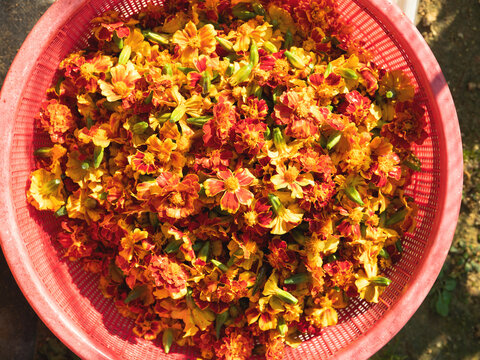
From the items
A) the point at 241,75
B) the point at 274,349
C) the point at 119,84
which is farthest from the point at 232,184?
the point at 274,349

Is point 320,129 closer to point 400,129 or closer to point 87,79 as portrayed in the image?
point 400,129

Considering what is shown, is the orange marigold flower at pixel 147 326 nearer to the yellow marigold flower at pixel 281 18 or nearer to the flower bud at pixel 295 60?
the flower bud at pixel 295 60

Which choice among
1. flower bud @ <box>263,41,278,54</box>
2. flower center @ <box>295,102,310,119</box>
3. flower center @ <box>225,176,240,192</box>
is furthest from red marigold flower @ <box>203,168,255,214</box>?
flower bud @ <box>263,41,278,54</box>

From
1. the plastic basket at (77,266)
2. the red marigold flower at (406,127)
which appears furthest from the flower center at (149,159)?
the red marigold flower at (406,127)

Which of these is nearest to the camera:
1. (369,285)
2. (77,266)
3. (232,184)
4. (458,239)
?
(232,184)

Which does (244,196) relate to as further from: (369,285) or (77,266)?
(77,266)

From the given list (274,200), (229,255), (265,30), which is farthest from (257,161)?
(265,30)
